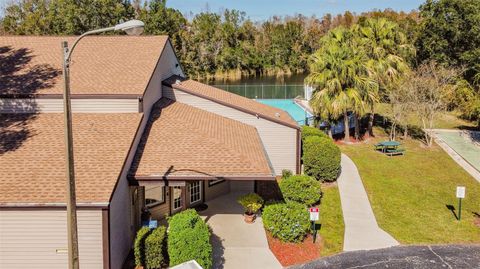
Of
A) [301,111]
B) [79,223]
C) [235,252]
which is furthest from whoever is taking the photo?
[301,111]

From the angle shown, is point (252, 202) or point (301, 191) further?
point (301, 191)

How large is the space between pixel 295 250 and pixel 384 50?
1986cm

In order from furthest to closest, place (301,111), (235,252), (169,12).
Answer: (169,12)
(301,111)
(235,252)

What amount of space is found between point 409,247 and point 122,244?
32.1 feet

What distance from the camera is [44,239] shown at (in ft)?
38.0

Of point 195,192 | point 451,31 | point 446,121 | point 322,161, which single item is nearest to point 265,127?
point 322,161

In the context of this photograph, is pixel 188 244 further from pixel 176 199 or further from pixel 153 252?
pixel 176 199

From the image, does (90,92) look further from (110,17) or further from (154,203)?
(110,17)

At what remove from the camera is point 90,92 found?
54.0 ft

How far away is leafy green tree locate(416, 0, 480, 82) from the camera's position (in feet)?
129

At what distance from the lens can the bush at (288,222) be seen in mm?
14562

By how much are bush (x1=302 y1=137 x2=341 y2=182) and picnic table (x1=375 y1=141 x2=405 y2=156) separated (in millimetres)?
6434

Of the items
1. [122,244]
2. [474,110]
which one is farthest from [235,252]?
[474,110]

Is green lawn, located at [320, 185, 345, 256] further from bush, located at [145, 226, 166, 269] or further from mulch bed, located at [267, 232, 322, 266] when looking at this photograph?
bush, located at [145, 226, 166, 269]
